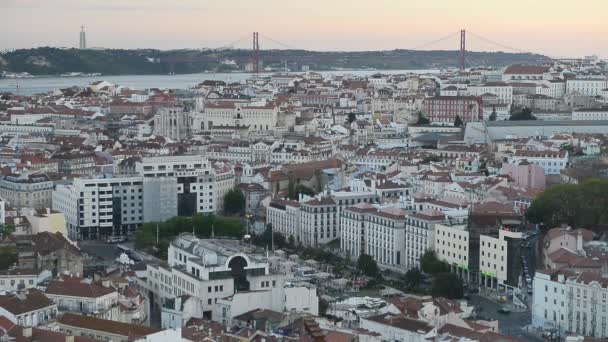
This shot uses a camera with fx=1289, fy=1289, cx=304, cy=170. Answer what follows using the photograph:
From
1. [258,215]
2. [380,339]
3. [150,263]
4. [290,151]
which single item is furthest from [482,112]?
[380,339]

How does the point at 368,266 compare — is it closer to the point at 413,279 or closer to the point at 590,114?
the point at 413,279

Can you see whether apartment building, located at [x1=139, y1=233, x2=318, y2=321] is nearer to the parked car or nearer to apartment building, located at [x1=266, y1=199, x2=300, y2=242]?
the parked car

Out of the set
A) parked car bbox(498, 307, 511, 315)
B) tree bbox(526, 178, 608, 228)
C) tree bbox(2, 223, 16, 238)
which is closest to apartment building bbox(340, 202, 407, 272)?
tree bbox(526, 178, 608, 228)

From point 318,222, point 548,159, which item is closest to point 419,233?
point 318,222

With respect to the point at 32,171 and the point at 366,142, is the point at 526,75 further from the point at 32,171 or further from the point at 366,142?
the point at 32,171

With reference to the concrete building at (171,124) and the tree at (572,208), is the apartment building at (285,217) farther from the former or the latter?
the concrete building at (171,124)

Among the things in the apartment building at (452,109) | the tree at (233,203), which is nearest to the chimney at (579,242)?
the tree at (233,203)
